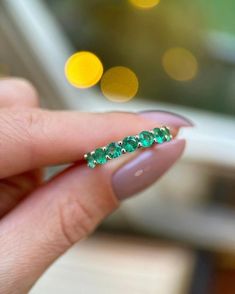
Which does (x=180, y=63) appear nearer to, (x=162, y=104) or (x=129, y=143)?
(x=162, y=104)

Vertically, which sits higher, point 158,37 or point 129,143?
point 158,37

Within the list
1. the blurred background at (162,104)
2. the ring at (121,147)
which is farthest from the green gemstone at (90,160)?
A: the blurred background at (162,104)

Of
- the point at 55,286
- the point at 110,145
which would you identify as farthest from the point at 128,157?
the point at 55,286

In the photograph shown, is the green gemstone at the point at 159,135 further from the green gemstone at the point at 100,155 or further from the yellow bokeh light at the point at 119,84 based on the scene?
the yellow bokeh light at the point at 119,84

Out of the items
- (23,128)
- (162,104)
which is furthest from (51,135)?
(162,104)

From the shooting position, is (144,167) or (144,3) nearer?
(144,167)

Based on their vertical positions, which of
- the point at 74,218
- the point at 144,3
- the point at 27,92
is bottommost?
the point at 74,218

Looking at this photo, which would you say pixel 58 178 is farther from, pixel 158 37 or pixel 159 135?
pixel 158 37

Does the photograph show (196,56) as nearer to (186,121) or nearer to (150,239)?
(150,239)
